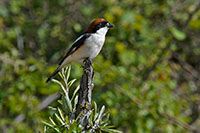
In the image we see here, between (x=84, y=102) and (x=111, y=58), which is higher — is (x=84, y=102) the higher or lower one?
the higher one

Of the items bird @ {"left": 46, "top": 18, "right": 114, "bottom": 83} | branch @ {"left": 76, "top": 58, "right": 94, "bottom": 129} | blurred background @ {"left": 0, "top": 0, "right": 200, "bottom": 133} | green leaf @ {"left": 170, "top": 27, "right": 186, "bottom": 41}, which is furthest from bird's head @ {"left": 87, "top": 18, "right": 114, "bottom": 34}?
green leaf @ {"left": 170, "top": 27, "right": 186, "bottom": 41}

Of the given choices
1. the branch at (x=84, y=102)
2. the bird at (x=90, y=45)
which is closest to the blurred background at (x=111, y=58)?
the bird at (x=90, y=45)

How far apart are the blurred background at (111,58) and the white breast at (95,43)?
808 mm

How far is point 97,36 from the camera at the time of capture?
10.7 feet

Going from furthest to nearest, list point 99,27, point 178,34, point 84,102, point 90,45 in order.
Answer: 1. point 178,34
2. point 99,27
3. point 90,45
4. point 84,102

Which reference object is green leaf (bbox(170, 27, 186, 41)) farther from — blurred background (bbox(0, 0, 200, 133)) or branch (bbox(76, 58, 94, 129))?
branch (bbox(76, 58, 94, 129))

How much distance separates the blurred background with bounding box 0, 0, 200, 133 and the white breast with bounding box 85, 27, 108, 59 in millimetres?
808

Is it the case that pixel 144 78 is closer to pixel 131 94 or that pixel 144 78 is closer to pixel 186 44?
pixel 131 94

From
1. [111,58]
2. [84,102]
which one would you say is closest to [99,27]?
[111,58]

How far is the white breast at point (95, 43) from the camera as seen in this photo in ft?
10.3

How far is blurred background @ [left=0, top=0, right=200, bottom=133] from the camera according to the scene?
14.4 feet

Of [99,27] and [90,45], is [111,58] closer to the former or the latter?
[99,27]

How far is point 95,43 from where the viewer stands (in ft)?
10.5

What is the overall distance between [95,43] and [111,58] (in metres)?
1.97
